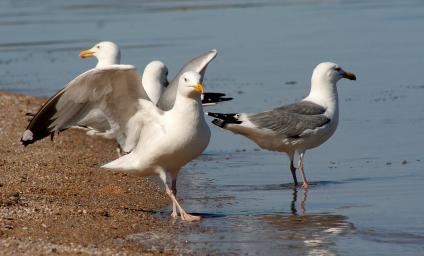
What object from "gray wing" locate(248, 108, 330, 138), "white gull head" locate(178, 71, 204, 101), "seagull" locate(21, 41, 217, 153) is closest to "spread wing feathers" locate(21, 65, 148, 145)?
"seagull" locate(21, 41, 217, 153)

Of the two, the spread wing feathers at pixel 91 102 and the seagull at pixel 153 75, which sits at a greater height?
the spread wing feathers at pixel 91 102

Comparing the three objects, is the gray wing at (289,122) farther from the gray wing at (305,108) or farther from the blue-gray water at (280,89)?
the blue-gray water at (280,89)

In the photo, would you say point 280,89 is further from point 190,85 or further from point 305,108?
point 190,85

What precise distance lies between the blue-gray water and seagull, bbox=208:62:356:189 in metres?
0.35

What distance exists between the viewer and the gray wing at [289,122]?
11.1 metres

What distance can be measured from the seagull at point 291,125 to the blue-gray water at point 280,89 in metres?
0.35

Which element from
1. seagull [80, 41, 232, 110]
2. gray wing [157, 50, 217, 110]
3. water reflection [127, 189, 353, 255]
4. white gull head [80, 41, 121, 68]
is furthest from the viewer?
white gull head [80, 41, 121, 68]

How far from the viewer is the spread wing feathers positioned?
8.78 metres

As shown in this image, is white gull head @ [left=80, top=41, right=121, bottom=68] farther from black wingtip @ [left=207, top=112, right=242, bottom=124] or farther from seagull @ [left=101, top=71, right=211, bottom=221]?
seagull @ [left=101, top=71, right=211, bottom=221]

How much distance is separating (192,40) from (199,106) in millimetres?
12760

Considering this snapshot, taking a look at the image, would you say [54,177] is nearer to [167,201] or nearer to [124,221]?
[167,201]

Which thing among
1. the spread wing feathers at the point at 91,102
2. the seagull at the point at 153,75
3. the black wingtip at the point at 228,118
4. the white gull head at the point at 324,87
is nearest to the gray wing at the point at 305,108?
the white gull head at the point at 324,87

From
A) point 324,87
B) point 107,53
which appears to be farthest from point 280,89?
point 324,87

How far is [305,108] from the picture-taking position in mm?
11242
